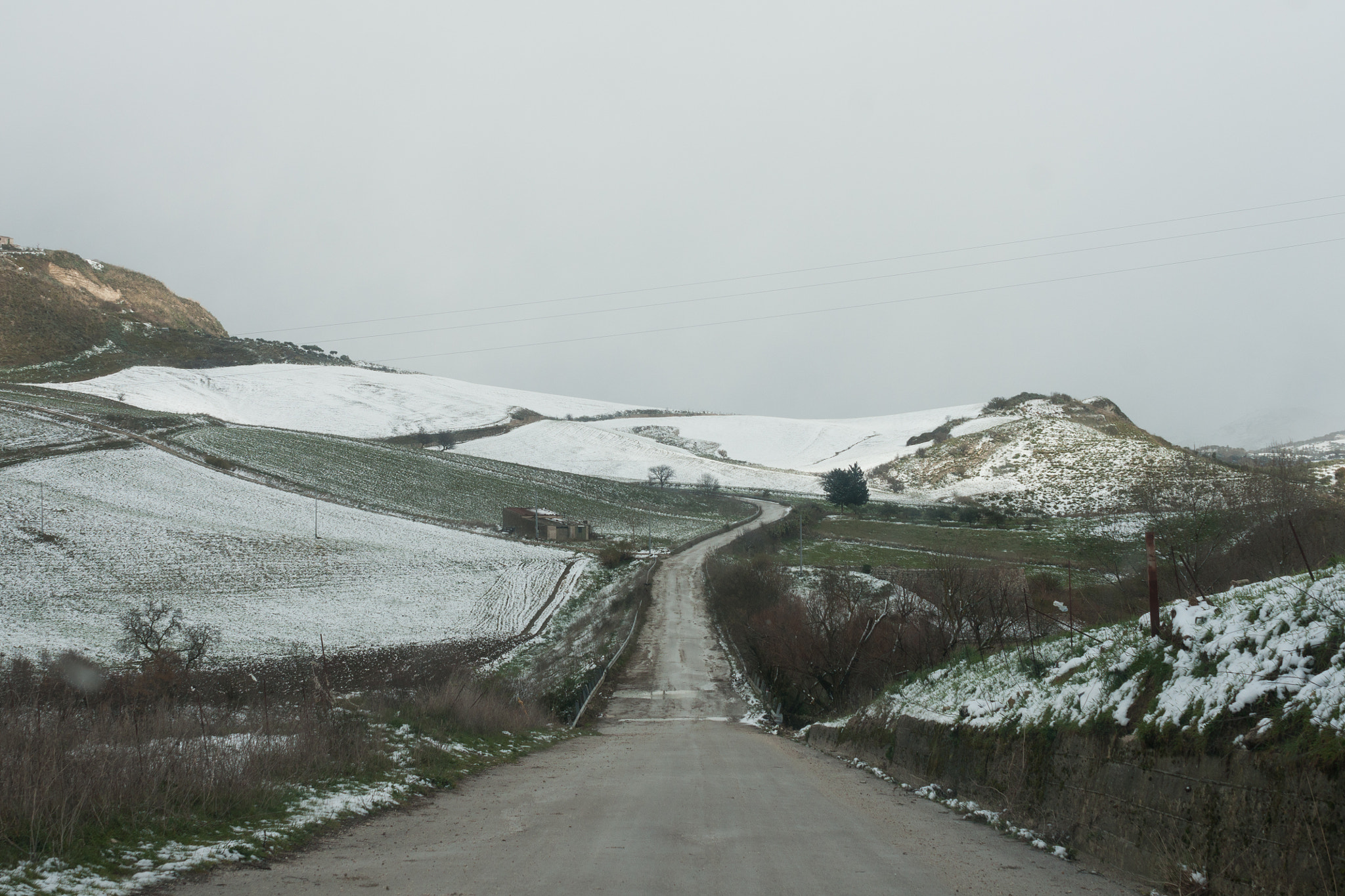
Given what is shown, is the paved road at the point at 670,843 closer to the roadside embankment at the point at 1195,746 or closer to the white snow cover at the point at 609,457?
the roadside embankment at the point at 1195,746

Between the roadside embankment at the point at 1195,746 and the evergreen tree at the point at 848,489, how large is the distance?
79.1 m

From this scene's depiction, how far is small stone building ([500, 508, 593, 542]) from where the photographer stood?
226ft

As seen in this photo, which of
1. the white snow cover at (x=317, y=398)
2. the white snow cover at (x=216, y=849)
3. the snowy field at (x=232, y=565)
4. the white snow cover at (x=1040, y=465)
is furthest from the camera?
the white snow cover at (x=317, y=398)

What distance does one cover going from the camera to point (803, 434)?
7052 inches

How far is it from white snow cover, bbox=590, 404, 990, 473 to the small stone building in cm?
7393

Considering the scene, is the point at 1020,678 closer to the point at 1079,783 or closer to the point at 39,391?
the point at 1079,783

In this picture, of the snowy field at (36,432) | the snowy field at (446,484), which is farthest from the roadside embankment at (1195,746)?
the snowy field at (36,432)

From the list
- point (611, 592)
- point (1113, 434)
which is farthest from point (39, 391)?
point (1113, 434)

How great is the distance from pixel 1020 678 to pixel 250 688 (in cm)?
2532

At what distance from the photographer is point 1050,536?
2324 inches

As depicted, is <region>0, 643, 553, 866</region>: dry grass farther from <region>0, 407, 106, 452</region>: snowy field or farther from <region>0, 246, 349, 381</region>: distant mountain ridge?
<region>0, 246, 349, 381</region>: distant mountain ridge

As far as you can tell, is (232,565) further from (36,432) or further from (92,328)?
(92,328)

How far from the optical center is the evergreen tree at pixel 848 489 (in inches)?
3487

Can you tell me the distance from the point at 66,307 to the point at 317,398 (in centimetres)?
4942
